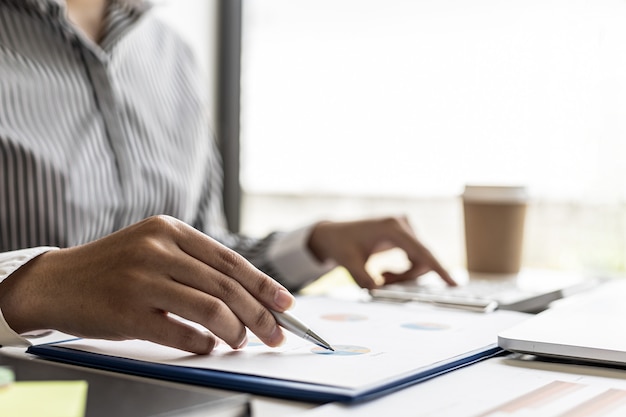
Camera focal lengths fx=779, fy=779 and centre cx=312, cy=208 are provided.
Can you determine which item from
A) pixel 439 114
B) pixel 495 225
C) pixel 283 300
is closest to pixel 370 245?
pixel 495 225

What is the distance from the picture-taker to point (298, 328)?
0.58 m

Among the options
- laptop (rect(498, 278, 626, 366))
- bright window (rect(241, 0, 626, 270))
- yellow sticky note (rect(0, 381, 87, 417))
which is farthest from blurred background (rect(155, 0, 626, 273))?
yellow sticky note (rect(0, 381, 87, 417))

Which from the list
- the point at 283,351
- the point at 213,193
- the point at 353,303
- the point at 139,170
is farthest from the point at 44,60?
the point at 283,351

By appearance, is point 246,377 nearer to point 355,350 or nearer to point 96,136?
point 355,350

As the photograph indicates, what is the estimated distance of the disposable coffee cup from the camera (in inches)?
46.4

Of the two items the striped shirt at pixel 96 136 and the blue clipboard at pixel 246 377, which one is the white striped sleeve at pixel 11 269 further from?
the striped shirt at pixel 96 136

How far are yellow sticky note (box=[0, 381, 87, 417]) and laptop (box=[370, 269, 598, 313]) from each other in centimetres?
51

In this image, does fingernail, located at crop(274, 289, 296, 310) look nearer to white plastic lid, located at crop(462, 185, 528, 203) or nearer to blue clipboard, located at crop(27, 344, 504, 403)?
blue clipboard, located at crop(27, 344, 504, 403)

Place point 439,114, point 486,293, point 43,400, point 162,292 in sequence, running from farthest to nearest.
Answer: point 439,114 < point 486,293 < point 162,292 < point 43,400

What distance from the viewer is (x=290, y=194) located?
2.03 meters

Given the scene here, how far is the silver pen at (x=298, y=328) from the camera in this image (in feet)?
1.90

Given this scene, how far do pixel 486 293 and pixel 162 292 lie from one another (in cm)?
48

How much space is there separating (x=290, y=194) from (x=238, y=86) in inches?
13.2

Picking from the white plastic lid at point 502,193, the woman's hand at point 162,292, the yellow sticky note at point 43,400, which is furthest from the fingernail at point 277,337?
the white plastic lid at point 502,193
